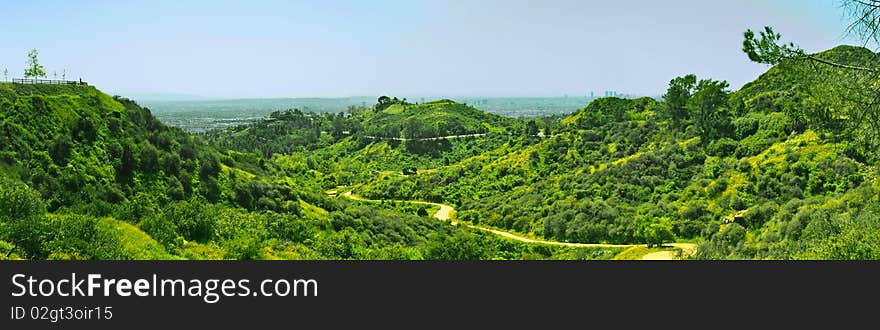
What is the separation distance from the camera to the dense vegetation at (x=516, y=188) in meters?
14.4

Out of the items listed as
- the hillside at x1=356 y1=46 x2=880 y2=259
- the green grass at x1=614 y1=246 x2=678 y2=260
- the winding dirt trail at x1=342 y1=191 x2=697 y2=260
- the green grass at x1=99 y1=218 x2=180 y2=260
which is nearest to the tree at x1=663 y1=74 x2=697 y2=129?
the hillside at x1=356 y1=46 x2=880 y2=259

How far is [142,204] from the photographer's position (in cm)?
2341

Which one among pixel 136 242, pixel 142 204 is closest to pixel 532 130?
pixel 142 204

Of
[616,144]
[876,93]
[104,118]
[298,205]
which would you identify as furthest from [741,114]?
[104,118]

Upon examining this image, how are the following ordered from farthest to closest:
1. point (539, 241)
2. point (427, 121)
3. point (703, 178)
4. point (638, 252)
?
point (427, 121)
point (703, 178)
point (539, 241)
point (638, 252)

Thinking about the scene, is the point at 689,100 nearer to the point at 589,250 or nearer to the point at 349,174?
the point at 589,250

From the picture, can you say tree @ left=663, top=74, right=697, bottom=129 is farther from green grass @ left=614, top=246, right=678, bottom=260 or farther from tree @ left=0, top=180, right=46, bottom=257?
tree @ left=0, top=180, right=46, bottom=257

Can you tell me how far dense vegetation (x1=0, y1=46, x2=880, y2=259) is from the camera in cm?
1441

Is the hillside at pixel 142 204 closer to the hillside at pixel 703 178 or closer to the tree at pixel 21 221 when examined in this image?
the tree at pixel 21 221

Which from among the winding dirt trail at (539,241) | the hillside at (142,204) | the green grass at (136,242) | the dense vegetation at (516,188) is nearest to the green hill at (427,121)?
the dense vegetation at (516,188)

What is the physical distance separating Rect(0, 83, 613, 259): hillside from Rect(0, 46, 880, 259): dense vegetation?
0.09 m

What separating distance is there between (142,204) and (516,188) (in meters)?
45.9

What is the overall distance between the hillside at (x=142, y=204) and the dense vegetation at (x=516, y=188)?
9 cm

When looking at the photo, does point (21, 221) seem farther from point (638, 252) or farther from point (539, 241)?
point (539, 241)
